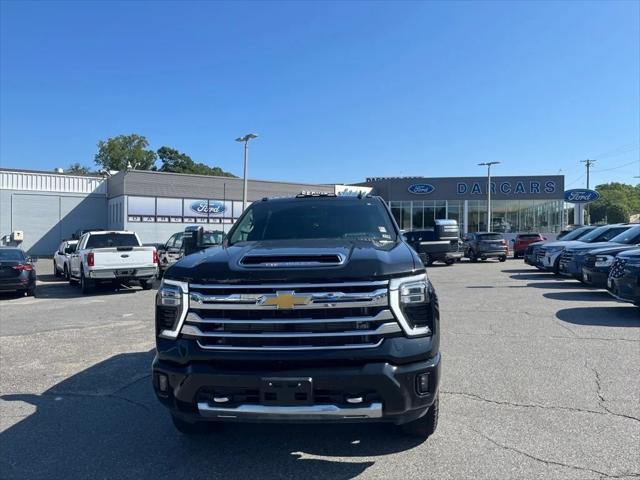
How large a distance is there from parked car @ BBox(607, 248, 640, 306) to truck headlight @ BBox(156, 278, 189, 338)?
8357 mm

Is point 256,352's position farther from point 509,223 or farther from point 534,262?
point 509,223

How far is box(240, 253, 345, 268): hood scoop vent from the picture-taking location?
3.62m

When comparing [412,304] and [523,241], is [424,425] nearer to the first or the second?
[412,304]

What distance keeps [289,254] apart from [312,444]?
1.55m

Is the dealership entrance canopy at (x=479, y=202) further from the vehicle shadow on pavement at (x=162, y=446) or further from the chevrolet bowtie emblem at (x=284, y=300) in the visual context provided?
the chevrolet bowtie emblem at (x=284, y=300)

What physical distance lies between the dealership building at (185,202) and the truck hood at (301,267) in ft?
101

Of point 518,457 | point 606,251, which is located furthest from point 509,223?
point 518,457

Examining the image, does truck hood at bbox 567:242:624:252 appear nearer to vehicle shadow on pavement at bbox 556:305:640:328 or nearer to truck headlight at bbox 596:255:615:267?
truck headlight at bbox 596:255:615:267

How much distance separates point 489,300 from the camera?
1234cm

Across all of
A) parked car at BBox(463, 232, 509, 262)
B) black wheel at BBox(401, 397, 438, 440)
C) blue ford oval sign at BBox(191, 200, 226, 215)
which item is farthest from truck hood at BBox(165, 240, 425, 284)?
blue ford oval sign at BBox(191, 200, 226, 215)

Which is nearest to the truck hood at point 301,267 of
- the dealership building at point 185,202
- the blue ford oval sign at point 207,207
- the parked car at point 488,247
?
the parked car at point 488,247

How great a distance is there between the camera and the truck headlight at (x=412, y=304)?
3.50m

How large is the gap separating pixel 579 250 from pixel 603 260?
306 centimetres

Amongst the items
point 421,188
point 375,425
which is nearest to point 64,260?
point 375,425
